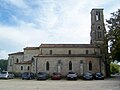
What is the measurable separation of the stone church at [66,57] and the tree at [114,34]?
6206 millimetres

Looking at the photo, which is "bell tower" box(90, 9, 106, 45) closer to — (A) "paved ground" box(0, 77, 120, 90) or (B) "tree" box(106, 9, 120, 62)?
(B) "tree" box(106, 9, 120, 62)

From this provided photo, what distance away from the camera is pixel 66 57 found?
5394cm

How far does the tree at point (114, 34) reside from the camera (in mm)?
46153

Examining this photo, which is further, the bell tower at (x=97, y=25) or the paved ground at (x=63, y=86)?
the bell tower at (x=97, y=25)

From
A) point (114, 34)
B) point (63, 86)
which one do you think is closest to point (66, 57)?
point (114, 34)

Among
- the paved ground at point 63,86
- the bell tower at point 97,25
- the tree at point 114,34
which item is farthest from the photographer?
the bell tower at point 97,25

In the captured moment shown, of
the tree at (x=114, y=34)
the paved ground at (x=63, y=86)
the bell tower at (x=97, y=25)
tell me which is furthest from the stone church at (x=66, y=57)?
the paved ground at (x=63, y=86)

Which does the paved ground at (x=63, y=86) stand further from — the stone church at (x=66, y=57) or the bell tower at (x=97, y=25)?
the bell tower at (x=97, y=25)

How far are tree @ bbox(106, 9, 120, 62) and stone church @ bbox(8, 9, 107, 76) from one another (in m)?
6.21

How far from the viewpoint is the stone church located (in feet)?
176

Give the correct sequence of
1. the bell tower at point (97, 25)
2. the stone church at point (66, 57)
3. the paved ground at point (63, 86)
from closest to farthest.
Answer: the paved ground at point (63, 86)
the stone church at point (66, 57)
the bell tower at point (97, 25)

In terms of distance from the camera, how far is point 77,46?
57.8 metres

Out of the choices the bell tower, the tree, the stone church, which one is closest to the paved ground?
the tree

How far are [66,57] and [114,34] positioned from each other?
42.0 ft
